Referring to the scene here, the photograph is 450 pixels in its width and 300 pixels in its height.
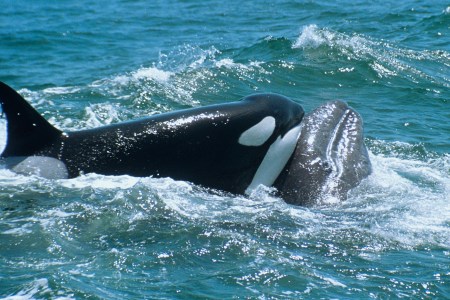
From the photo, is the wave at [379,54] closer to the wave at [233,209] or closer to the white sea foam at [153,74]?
the white sea foam at [153,74]

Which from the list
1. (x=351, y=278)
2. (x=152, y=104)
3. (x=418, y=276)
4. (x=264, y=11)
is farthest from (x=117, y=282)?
(x=264, y=11)

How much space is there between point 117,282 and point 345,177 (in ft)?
16.5

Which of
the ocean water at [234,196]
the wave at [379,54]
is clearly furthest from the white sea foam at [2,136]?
the wave at [379,54]

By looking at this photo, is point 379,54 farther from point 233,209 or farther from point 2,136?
point 233,209

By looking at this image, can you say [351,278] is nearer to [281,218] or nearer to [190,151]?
[281,218]

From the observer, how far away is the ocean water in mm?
10359

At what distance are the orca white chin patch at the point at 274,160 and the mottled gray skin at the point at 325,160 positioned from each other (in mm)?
118

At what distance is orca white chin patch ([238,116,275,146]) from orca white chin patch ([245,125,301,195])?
12.6 inches

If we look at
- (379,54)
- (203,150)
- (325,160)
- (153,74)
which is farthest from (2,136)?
(379,54)

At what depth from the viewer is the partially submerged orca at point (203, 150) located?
12.6 metres

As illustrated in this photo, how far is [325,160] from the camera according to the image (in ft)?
46.3

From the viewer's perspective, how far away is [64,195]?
1256 centimetres

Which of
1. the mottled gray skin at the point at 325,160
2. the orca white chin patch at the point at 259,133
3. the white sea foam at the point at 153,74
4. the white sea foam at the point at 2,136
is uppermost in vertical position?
the orca white chin patch at the point at 259,133

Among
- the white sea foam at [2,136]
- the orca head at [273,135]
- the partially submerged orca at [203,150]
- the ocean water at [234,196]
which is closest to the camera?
the ocean water at [234,196]
